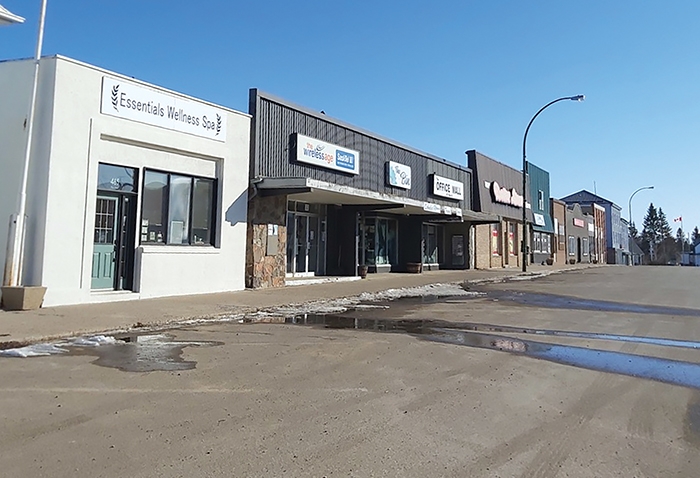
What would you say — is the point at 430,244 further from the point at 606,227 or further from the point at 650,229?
the point at 650,229

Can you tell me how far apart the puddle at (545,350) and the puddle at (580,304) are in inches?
185

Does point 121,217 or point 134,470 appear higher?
point 121,217

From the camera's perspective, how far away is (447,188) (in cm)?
3059

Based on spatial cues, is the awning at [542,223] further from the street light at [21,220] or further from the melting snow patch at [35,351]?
the melting snow patch at [35,351]

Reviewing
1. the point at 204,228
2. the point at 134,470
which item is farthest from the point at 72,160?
the point at 134,470

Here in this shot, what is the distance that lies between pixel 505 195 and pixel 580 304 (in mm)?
25450

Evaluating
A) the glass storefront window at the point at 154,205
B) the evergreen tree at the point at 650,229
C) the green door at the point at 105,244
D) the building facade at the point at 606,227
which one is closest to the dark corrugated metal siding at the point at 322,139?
the glass storefront window at the point at 154,205

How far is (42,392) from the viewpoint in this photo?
5.54 metres

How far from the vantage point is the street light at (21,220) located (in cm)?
1136

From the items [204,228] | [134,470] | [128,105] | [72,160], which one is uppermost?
[128,105]

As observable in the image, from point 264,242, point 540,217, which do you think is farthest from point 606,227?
point 264,242

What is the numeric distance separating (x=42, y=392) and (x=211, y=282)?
399 inches

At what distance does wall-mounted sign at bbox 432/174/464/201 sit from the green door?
1889 cm

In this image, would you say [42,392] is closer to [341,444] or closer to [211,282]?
[341,444]
